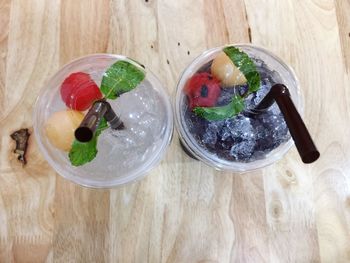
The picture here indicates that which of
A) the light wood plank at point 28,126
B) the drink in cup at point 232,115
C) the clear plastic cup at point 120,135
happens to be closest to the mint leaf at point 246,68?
the drink in cup at point 232,115

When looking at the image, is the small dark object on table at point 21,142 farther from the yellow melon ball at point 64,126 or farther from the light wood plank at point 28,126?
the yellow melon ball at point 64,126

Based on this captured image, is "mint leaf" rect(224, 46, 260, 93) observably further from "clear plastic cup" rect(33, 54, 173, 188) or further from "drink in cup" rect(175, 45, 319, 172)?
"clear plastic cup" rect(33, 54, 173, 188)

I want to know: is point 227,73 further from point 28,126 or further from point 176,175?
point 28,126

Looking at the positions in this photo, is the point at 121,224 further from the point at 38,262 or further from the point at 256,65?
the point at 256,65

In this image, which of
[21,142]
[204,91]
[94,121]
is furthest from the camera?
[21,142]

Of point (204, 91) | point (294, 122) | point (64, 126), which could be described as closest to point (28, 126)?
point (64, 126)

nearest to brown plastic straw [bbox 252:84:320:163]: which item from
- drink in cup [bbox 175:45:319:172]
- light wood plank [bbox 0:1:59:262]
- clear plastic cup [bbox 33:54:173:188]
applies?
drink in cup [bbox 175:45:319:172]
